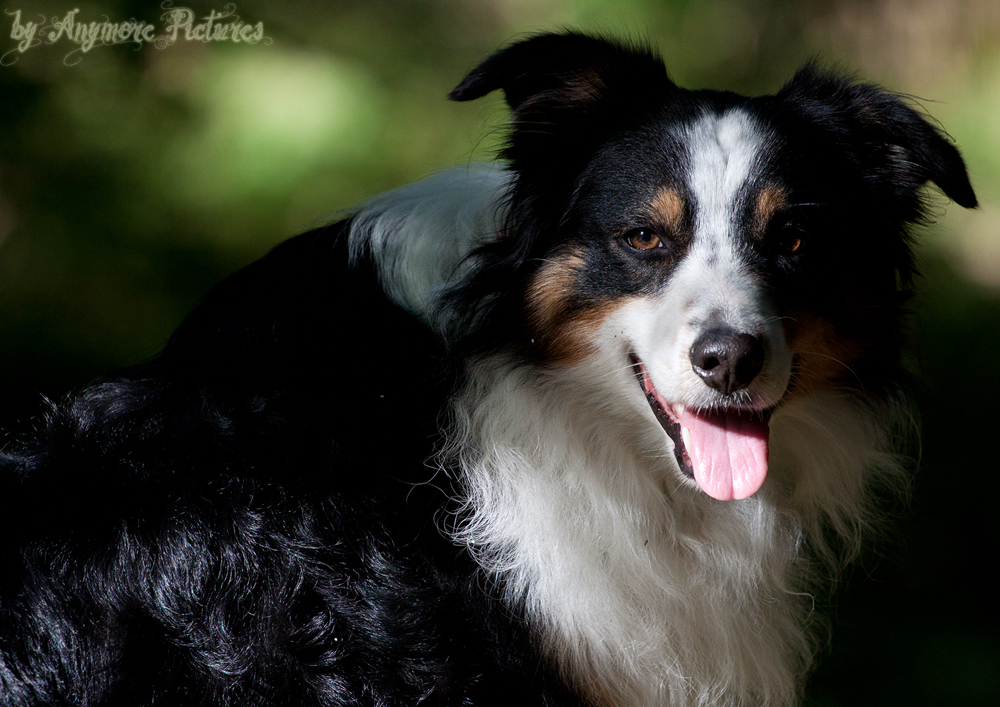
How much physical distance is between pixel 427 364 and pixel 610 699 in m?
1.02

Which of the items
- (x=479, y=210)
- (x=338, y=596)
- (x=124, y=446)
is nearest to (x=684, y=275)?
(x=479, y=210)

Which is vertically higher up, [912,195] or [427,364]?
[912,195]

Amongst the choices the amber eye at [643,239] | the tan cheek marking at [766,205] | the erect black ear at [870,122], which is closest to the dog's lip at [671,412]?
the amber eye at [643,239]

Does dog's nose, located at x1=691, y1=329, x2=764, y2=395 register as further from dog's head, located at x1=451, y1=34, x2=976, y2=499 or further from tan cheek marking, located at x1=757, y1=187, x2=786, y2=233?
tan cheek marking, located at x1=757, y1=187, x2=786, y2=233

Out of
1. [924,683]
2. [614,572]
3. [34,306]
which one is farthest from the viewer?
[34,306]

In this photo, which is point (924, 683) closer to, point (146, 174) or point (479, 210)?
point (479, 210)

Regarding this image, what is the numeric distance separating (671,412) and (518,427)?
41cm

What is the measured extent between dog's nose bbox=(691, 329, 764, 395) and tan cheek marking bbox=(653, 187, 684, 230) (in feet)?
1.03

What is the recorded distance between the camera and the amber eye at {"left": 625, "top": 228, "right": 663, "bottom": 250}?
227cm

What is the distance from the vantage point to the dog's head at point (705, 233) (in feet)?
7.13

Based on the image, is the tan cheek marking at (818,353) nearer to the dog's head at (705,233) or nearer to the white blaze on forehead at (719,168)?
the dog's head at (705,233)

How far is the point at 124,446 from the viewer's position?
2.29 meters

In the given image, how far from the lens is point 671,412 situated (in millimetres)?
2326

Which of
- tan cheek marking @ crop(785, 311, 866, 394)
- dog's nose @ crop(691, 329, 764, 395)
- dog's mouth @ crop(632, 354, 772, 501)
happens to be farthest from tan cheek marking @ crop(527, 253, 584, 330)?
tan cheek marking @ crop(785, 311, 866, 394)
